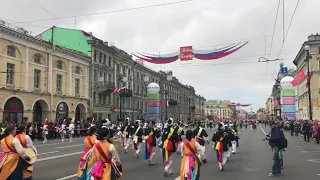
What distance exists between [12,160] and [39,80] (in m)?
33.5

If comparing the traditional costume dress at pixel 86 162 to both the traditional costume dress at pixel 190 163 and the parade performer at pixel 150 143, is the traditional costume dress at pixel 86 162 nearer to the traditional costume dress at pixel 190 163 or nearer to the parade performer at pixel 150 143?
the traditional costume dress at pixel 190 163

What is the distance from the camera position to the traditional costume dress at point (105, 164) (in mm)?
6570

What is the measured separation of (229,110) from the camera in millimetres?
182250

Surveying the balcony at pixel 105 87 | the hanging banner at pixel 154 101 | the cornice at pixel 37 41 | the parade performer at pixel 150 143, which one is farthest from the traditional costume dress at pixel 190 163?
the balcony at pixel 105 87

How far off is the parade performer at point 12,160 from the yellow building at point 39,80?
86.0 feet

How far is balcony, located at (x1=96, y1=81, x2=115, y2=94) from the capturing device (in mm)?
Result: 54250

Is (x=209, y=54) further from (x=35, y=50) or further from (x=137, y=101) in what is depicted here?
(x=137, y=101)

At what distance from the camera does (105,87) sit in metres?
55.0

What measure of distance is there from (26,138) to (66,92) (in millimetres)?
37586

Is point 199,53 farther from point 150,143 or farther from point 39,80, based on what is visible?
point 39,80

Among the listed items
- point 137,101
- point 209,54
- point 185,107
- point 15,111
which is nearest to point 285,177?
point 209,54

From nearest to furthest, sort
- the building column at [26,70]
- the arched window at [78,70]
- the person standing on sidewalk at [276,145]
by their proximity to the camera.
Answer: the person standing on sidewalk at [276,145] < the building column at [26,70] < the arched window at [78,70]

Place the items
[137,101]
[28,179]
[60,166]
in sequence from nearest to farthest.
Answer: [28,179] → [60,166] → [137,101]

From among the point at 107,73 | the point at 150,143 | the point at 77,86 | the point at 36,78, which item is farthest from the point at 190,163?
the point at 107,73
